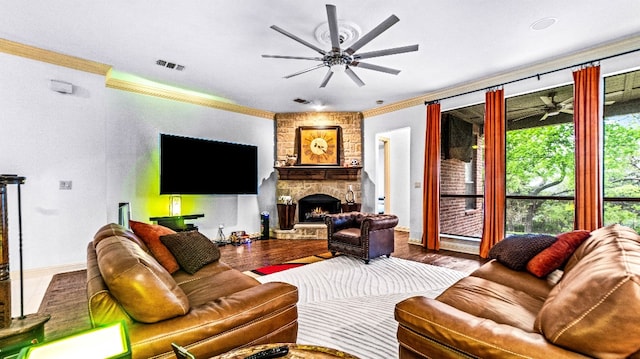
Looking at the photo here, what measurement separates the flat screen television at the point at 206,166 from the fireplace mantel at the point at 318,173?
2.44 feet

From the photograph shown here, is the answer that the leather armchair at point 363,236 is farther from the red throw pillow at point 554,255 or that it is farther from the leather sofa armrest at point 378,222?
the red throw pillow at point 554,255

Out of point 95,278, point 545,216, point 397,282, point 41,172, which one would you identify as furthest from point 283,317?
point 545,216

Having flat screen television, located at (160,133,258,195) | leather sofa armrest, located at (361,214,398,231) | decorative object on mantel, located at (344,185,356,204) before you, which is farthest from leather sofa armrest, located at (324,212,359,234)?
flat screen television, located at (160,133,258,195)

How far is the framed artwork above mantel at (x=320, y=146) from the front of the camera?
6.55 metres

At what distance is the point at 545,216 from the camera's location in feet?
14.3

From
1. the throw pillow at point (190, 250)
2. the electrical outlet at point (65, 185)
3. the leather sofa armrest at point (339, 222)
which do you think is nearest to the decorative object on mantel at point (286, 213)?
the leather sofa armrest at point (339, 222)

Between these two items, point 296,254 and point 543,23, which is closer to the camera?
point 543,23

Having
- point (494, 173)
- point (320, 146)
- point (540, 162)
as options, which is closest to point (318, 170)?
point (320, 146)

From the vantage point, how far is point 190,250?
8.17 ft

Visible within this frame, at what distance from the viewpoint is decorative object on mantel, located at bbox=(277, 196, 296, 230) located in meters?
6.42

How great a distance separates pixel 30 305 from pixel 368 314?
10.7ft

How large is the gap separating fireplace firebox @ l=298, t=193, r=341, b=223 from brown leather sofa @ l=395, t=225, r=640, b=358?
16.2ft

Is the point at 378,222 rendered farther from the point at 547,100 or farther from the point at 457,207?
the point at 547,100

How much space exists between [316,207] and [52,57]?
507cm
